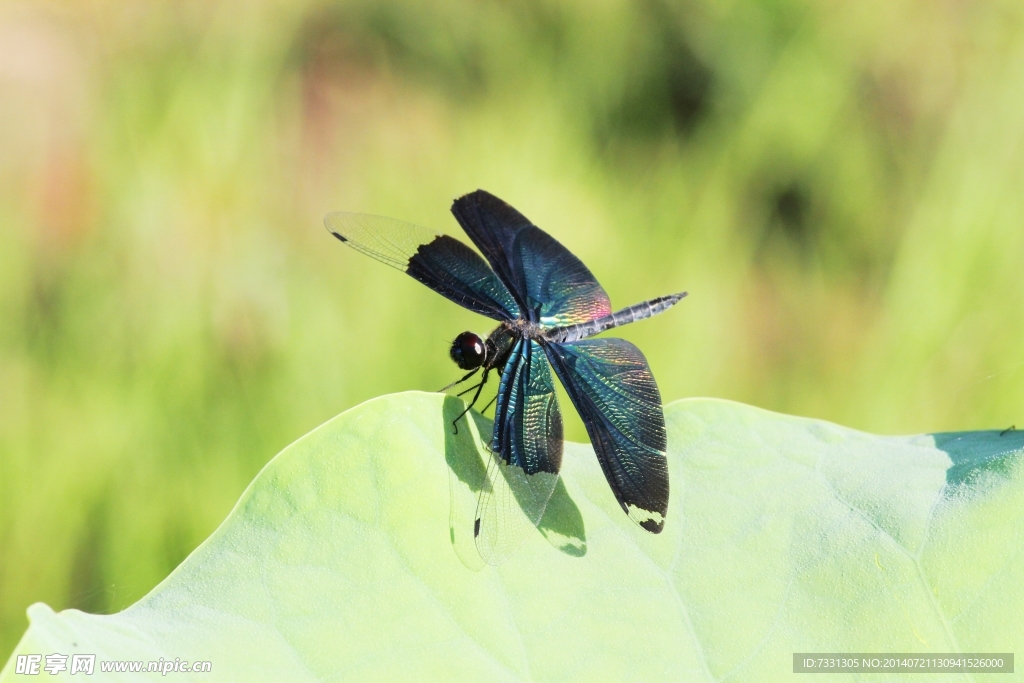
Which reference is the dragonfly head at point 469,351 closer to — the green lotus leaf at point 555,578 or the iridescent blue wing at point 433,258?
the iridescent blue wing at point 433,258

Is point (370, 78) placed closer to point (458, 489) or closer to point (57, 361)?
point (57, 361)

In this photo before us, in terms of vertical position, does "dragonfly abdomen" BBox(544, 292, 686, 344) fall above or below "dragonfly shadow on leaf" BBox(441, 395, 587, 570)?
above

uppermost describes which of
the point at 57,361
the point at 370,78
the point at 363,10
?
the point at 363,10

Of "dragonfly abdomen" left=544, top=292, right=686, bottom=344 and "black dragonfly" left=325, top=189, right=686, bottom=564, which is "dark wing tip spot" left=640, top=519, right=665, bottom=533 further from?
"dragonfly abdomen" left=544, top=292, right=686, bottom=344

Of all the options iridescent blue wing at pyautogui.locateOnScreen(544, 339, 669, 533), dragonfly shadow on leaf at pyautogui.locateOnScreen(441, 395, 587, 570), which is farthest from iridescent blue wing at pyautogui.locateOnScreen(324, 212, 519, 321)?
dragonfly shadow on leaf at pyautogui.locateOnScreen(441, 395, 587, 570)

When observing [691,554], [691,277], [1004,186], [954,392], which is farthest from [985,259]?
[691,554]

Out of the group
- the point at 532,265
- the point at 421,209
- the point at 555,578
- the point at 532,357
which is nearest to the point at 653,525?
the point at 555,578

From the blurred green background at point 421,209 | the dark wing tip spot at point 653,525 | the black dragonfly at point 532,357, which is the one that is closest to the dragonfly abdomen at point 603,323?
the black dragonfly at point 532,357
